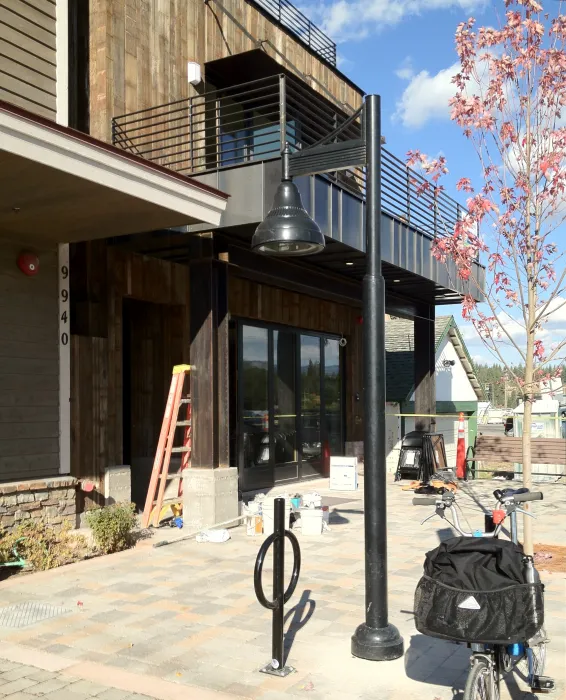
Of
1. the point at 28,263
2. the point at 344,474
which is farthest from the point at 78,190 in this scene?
the point at 344,474

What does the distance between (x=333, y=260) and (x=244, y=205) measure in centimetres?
347

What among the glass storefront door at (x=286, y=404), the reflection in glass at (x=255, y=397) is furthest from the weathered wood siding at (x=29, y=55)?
the reflection in glass at (x=255, y=397)

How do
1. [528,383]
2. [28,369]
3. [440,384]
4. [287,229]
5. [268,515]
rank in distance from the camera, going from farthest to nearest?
[440,384], [268,515], [28,369], [528,383], [287,229]

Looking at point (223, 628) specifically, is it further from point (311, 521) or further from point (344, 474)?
point (344, 474)

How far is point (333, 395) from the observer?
17859 mm

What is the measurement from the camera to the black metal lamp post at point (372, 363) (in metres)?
5.30

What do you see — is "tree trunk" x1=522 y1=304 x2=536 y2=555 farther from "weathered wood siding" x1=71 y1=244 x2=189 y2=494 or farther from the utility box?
"weathered wood siding" x1=71 y1=244 x2=189 y2=494

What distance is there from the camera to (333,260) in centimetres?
1336

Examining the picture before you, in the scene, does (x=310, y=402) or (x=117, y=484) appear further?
(x=310, y=402)

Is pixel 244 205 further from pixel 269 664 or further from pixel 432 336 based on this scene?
pixel 432 336

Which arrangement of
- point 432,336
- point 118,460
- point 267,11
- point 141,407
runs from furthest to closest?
point 432,336, point 267,11, point 141,407, point 118,460

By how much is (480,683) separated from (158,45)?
35.4 ft

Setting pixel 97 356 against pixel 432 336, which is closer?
pixel 97 356

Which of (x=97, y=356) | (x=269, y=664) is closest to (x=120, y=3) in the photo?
(x=97, y=356)
